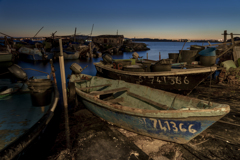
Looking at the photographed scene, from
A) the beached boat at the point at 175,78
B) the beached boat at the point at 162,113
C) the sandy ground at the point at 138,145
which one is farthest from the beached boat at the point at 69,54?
the sandy ground at the point at 138,145

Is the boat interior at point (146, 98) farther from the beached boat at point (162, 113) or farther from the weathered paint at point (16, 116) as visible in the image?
the weathered paint at point (16, 116)

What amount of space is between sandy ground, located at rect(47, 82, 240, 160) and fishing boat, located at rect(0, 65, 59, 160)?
1.17 m

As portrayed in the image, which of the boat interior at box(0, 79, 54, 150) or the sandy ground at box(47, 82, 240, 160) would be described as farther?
the boat interior at box(0, 79, 54, 150)

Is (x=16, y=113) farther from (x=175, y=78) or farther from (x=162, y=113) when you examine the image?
(x=175, y=78)

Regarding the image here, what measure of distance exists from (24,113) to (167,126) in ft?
18.9

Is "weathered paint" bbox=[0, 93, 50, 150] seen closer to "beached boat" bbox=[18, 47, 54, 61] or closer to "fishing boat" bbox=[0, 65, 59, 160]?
"fishing boat" bbox=[0, 65, 59, 160]

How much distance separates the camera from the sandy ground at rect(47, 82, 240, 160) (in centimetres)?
432

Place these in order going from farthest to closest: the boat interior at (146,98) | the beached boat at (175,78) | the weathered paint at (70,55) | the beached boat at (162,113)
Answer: the weathered paint at (70,55)
the beached boat at (175,78)
the boat interior at (146,98)
the beached boat at (162,113)

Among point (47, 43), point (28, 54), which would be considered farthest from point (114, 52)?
point (28, 54)


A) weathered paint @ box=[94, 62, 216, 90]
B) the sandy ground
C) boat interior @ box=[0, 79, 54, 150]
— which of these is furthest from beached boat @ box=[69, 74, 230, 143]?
weathered paint @ box=[94, 62, 216, 90]

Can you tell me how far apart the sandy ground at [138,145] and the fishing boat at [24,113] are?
3.85 ft

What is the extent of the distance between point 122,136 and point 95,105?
1.66m

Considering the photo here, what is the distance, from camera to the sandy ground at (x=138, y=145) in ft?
14.2

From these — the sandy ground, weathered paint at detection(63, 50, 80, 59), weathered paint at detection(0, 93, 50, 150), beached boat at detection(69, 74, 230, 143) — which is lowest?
the sandy ground
